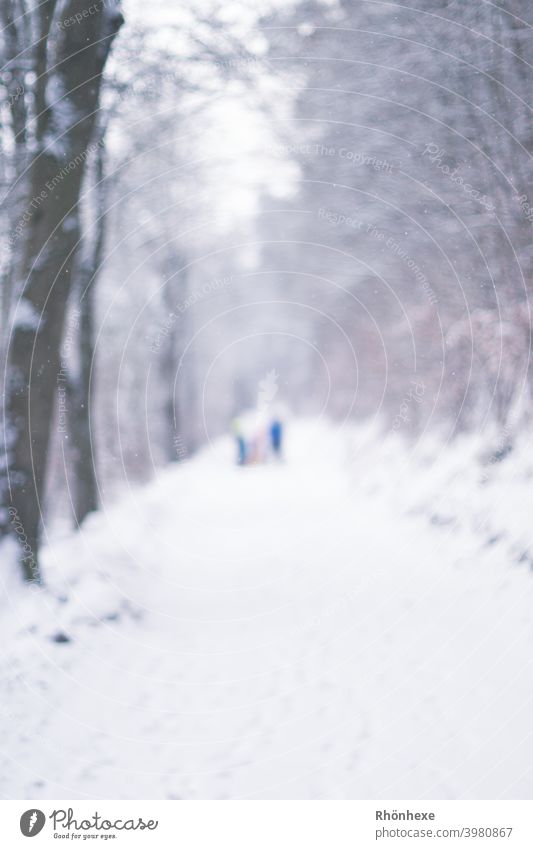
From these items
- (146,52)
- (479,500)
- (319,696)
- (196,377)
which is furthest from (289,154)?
(196,377)

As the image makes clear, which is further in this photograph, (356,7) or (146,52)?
(356,7)

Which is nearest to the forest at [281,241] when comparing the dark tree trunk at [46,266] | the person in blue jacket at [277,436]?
the dark tree trunk at [46,266]

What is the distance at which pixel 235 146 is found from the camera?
6660 mm

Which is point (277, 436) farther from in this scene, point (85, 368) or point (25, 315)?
point (25, 315)

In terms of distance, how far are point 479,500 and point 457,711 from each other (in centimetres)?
306

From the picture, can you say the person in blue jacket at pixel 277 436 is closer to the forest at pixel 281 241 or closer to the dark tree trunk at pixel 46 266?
the forest at pixel 281 241

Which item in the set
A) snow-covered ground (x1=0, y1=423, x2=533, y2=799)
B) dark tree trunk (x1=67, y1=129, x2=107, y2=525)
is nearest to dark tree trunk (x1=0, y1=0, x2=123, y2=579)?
snow-covered ground (x1=0, y1=423, x2=533, y2=799)

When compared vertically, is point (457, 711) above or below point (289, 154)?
below

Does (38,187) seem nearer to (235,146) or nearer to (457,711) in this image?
(235,146)

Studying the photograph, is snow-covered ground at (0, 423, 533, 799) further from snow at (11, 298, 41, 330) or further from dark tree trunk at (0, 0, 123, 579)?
snow at (11, 298, 41, 330)

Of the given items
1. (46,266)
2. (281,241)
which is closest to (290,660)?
(46,266)

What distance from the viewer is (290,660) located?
4.38 m
